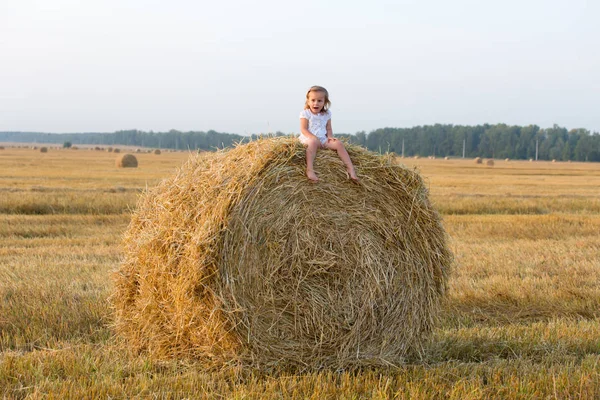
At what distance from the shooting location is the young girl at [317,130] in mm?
5441

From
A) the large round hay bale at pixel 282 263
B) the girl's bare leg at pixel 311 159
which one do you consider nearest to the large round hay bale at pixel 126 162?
→ the large round hay bale at pixel 282 263

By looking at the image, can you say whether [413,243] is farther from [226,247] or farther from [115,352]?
[115,352]

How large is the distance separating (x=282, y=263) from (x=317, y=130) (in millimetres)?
1253

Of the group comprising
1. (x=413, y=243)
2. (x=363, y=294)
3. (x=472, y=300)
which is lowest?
(x=472, y=300)

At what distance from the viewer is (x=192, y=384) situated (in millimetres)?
4645

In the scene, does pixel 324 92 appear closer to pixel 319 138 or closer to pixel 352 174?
pixel 319 138

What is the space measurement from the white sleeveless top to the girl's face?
0.17 ft

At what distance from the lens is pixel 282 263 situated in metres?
5.18

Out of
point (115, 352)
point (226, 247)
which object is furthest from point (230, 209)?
point (115, 352)

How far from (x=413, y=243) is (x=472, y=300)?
259cm

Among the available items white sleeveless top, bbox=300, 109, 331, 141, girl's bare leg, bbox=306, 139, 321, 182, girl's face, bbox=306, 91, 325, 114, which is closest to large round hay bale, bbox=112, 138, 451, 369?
girl's bare leg, bbox=306, 139, 321, 182

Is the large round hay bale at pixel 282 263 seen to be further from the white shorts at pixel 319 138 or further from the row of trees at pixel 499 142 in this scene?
the row of trees at pixel 499 142

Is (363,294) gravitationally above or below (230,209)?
below

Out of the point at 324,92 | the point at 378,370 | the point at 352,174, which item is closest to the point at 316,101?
the point at 324,92
